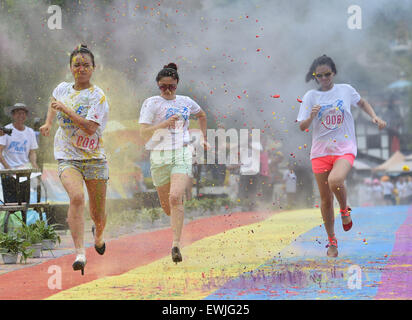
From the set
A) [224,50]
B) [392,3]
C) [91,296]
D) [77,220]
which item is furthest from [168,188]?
[392,3]

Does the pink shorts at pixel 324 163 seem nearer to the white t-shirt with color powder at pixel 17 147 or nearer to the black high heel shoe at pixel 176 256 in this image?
the black high heel shoe at pixel 176 256

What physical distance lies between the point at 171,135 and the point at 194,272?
140cm

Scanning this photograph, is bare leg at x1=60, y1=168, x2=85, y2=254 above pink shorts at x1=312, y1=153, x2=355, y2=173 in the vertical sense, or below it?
below

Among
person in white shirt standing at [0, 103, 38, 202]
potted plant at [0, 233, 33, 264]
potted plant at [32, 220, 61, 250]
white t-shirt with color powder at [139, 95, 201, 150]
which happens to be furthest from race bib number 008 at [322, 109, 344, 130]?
person in white shirt standing at [0, 103, 38, 202]

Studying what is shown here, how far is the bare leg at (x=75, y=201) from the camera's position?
6.75m

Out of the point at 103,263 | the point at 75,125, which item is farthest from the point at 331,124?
the point at 103,263

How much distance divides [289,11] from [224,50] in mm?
1910

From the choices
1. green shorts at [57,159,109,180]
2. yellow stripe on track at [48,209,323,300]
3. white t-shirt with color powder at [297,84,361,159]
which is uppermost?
white t-shirt with color powder at [297,84,361,159]

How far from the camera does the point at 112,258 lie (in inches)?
341

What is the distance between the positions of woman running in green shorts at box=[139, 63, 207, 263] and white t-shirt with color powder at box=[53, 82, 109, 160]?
68 cm

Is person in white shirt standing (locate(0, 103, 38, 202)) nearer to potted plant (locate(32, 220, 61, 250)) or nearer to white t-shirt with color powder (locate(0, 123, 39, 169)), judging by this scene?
white t-shirt with color powder (locate(0, 123, 39, 169))

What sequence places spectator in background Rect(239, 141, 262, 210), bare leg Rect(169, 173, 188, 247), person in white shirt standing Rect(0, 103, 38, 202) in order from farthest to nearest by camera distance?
spectator in background Rect(239, 141, 262, 210) < person in white shirt standing Rect(0, 103, 38, 202) < bare leg Rect(169, 173, 188, 247)

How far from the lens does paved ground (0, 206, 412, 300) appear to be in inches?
223

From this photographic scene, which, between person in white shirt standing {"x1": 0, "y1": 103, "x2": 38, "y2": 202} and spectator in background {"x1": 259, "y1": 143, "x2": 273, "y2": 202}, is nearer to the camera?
person in white shirt standing {"x1": 0, "y1": 103, "x2": 38, "y2": 202}
